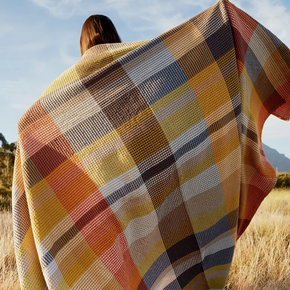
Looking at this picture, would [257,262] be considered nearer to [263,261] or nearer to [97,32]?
[263,261]

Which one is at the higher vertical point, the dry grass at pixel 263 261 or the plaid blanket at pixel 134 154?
the plaid blanket at pixel 134 154

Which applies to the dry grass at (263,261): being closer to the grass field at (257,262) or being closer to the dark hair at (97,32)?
the grass field at (257,262)

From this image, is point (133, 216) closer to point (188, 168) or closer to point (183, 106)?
point (188, 168)

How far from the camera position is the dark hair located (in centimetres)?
173

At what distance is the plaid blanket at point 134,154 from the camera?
1.30 m

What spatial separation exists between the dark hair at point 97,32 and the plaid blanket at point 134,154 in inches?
9.2

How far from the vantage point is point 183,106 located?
4.50 feet

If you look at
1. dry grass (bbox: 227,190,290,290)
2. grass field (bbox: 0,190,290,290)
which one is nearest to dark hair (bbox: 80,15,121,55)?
grass field (bbox: 0,190,290,290)

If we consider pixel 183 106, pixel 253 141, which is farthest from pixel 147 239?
pixel 253 141

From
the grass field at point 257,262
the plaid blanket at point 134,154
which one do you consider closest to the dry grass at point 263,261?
the grass field at point 257,262

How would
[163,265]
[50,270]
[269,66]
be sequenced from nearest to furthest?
1. [50,270]
2. [163,265]
3. [269,66]

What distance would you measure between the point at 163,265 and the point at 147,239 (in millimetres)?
204

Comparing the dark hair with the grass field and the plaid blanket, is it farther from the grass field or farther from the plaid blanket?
the grass field

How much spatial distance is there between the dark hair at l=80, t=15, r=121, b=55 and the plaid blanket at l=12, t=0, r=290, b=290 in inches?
9.2
